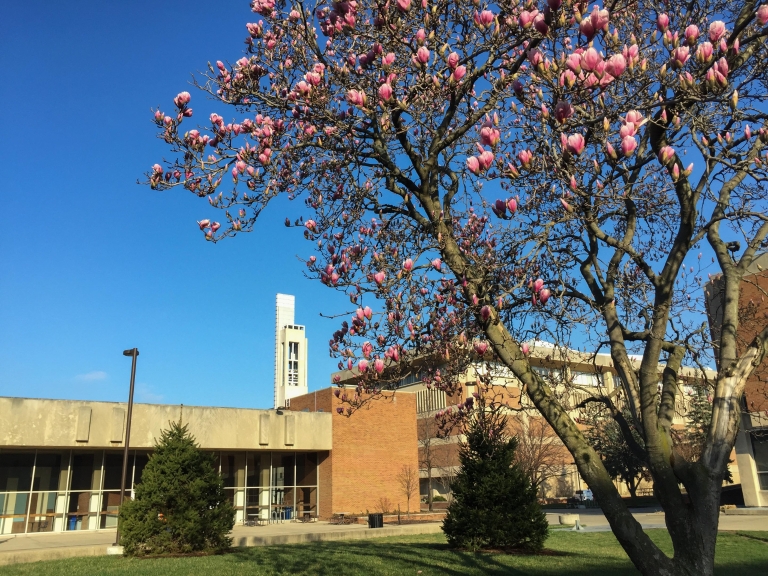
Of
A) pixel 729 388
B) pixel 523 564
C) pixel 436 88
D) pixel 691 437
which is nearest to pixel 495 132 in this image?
pixel 436 88

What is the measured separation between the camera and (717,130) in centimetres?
596

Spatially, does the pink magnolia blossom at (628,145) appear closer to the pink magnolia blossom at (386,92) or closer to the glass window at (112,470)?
the pink magnolia blossom at (386,92)

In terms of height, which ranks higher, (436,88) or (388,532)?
(436,88)

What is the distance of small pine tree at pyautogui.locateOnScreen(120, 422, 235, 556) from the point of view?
14.6 m

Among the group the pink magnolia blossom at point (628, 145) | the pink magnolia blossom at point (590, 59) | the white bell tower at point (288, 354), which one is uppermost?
the white bell tower at point (288, 354)

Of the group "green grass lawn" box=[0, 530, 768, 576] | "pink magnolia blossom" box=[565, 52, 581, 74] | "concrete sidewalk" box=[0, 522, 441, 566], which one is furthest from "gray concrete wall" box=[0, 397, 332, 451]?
"pink magnolia blossom" box=[565, 52, 581, 74]

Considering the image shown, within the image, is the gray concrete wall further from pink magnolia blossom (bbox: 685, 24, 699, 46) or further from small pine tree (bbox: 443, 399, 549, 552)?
pink magnolia blossom (bbox: 685, 24, 699, 46)

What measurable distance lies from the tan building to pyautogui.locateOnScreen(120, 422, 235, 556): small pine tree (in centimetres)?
1240

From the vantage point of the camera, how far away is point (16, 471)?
84.8ft

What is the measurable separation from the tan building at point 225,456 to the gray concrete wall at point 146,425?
4 centimetres

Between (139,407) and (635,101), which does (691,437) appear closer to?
(139,407)

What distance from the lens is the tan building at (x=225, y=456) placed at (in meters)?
25.7

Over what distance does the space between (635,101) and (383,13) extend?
258 cm

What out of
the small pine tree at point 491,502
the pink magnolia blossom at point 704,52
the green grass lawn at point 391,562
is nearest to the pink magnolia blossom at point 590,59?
the pink magnolia blossom at point 704,52
